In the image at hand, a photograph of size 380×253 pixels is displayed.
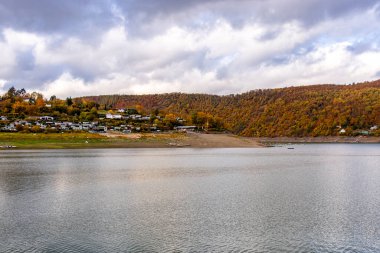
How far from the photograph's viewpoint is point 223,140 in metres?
136

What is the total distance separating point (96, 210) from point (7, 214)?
5.07 meters

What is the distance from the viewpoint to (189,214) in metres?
25.8

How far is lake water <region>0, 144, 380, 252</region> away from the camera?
19391mm

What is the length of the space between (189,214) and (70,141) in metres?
89.6

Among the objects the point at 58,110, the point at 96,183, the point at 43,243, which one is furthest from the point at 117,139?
the point at 43,243

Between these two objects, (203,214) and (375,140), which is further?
(375,140)

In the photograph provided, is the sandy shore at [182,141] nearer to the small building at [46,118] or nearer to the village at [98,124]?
the village at [98,124]

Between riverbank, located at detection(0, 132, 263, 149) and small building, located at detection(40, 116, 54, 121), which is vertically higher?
small building, located at detection(40, 116, 54, 121)

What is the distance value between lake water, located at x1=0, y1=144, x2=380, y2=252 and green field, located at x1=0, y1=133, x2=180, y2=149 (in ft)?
205

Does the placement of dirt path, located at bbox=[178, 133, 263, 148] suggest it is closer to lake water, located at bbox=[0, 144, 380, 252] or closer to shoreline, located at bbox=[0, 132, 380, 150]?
shoreline, located at bbox=[0, 132, 380, 150]

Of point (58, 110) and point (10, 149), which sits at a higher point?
point (58, 110)

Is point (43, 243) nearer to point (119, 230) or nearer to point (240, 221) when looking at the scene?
point (119, 230)

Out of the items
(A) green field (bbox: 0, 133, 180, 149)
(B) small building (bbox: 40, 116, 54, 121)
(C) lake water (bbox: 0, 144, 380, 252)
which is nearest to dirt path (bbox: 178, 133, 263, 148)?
(A) green field (bbox: 0, 133, 180, 149)

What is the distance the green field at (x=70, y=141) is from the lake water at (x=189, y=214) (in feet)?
205
